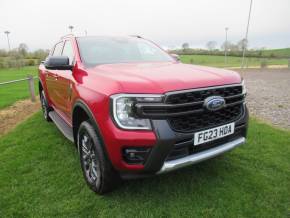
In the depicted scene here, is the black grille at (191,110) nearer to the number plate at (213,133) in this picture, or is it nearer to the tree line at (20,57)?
the number plate at (213,133)

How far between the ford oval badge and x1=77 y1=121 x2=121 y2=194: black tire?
1.11 m

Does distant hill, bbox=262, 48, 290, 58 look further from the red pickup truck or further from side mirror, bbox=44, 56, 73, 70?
side mirror, bbox=44, 56, 73, 70

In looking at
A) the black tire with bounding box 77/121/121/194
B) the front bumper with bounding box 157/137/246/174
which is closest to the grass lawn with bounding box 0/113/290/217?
the black tire with bounding box 77/121/121/194

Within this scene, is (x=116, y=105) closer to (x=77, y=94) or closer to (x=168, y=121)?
(x=168, y=121)

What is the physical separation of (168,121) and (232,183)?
1426 millimetres

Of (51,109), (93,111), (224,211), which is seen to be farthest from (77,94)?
(51,109)

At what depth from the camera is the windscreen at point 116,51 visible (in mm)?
3657

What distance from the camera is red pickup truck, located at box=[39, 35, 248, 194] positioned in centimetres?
239

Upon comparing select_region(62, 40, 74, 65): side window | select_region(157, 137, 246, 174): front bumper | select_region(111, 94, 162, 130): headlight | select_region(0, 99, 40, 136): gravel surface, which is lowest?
select_region(0, 99, 40, 136): gravel surface

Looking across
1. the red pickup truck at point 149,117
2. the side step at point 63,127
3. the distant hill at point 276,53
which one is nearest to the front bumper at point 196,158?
the red pickup truck at point 149,117

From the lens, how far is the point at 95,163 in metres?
3.00

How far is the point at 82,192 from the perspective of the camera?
3176 millimetres

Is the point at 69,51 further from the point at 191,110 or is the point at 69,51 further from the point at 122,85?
the point at 191,110

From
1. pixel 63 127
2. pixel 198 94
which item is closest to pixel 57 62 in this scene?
pixel 63 127
